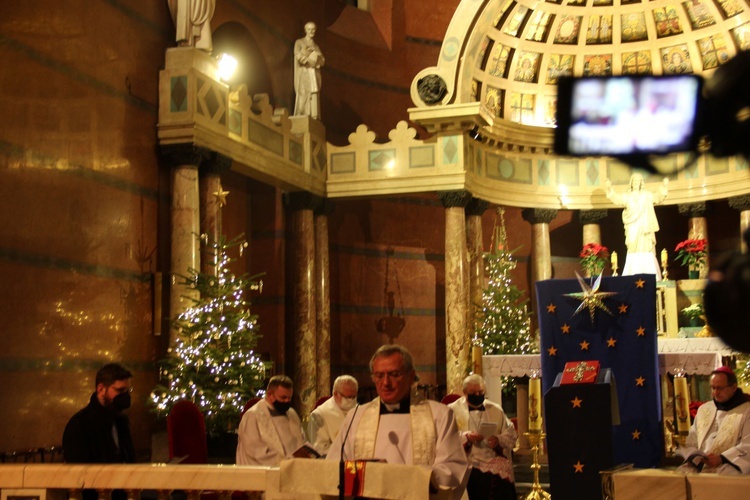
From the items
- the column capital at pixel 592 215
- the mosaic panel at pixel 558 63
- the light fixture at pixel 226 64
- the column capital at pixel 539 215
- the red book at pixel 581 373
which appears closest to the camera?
the red book at pixel 581 373

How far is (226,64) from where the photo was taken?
47.4ft

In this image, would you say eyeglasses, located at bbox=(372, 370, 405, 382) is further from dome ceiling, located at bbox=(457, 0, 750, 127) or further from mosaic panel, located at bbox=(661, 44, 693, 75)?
mosaic panel, located at bbox=(661, 44, 693, 75)

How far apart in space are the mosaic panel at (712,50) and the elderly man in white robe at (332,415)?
11.9 metres

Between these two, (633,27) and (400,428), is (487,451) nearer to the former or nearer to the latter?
(400,428)

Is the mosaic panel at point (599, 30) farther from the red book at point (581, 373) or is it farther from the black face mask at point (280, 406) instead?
the black face mask at point (280, 406)

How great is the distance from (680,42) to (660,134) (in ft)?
55.1

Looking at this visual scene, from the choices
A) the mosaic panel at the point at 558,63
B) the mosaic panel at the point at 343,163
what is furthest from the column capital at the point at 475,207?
the mosaic panel at the point at 558,63

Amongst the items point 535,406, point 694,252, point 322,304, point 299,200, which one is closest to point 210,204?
point 299,200

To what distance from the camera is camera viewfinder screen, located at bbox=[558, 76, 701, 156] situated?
8.21ft

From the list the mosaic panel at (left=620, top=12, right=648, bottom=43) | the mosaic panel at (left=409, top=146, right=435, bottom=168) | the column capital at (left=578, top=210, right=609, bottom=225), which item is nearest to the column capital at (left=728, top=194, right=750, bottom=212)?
the column capital at (left=578, top=210, right=609, bottom=225)

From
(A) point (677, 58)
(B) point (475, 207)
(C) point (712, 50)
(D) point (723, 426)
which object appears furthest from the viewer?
(A) point (677, 58)

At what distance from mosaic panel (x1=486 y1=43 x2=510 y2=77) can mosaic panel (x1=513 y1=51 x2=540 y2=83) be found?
27 centimetres

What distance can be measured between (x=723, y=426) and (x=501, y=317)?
916 cm

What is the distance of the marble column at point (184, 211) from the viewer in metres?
12.1
